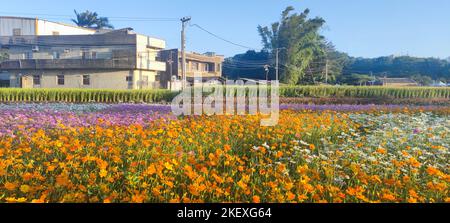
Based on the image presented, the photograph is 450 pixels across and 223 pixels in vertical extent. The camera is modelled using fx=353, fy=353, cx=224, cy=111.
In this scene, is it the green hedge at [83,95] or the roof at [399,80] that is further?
the roof at [399,80]

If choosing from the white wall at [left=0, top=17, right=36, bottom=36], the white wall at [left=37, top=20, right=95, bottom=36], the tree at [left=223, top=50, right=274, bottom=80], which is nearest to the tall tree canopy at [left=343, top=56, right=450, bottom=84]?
the tree at [left=223, top=50, right=274, bottom=80]

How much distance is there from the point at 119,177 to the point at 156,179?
0.38 m

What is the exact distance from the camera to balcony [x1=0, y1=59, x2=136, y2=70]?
31.6 m

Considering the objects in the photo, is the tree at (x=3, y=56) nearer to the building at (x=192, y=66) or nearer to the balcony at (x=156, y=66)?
the balcony at (x=156, y=66)

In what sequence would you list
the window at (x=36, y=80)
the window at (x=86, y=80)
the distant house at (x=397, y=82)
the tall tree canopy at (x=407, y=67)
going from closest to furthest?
the tall tree canopy at (x=407, y=67)
the window at (x=86, y=80)
the window at (x=36, y=80)
the distant house at (x=397, y=82)

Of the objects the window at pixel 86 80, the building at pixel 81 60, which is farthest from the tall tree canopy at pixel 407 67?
the window at pixel 86 80

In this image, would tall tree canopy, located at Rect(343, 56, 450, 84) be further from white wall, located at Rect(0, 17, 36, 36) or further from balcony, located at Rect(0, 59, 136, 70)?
white wall, located at Rect(0, 17, 36, 36)

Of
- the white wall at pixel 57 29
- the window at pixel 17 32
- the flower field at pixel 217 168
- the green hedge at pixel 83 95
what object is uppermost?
the white wall at pixel 57 29

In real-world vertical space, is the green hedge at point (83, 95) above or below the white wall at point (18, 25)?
below

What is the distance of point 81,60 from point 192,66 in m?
15.5

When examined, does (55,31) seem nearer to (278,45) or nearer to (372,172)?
(278,45)

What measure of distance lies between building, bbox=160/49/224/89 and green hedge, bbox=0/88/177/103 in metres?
14.1

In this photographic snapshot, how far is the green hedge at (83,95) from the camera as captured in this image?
21156 millimetres

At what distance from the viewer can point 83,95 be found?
21391 mm
